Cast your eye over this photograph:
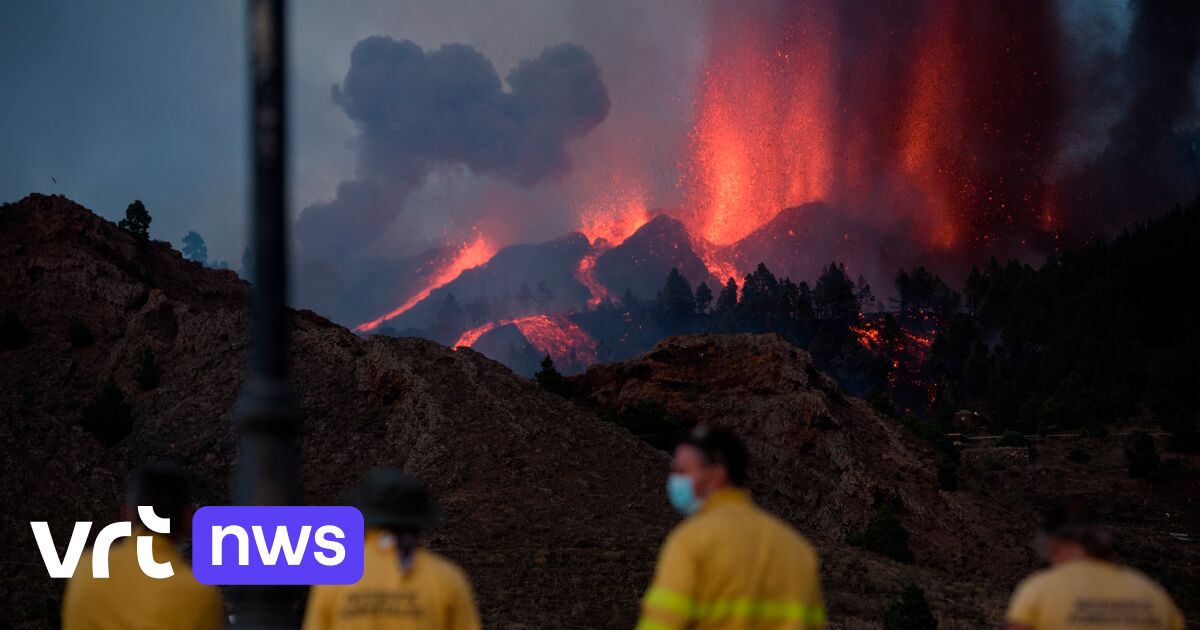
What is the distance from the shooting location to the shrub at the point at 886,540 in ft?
122

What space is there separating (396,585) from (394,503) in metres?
0.37

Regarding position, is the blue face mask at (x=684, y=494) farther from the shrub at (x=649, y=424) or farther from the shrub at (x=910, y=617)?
the shrub at (x=649, y=424)

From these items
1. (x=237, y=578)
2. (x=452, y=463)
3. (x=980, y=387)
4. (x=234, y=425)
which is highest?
(x=980, y=387)

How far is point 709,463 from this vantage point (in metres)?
4.83

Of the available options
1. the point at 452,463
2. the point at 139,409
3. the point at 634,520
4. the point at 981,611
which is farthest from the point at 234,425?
the point at 981,611

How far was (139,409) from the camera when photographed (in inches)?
1606

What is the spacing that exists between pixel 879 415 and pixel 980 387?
245ft

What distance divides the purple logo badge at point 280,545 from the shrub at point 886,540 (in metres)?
34.0

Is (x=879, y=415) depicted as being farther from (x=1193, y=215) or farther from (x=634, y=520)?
(x=1193, y=215)

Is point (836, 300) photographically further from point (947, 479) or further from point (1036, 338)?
point (947, 479)

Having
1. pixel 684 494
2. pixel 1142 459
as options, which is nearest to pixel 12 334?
pixel 684 494

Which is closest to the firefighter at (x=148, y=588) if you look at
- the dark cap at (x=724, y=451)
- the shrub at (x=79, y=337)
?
the dark cap at (x=724, y=451)

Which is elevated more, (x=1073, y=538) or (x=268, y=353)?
(x=268, y=353)

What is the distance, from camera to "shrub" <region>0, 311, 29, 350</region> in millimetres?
44344
